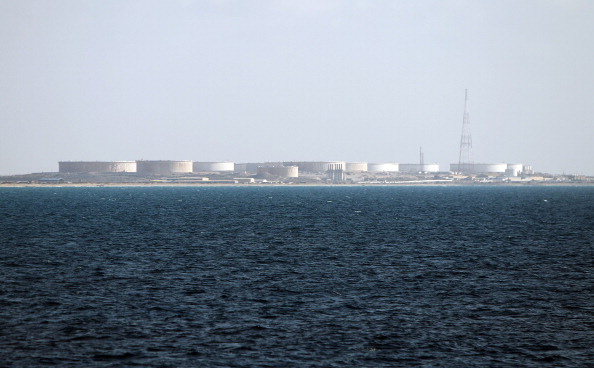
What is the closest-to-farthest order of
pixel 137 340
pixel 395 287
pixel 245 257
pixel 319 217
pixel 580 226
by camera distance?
pixel 137 340, pixel 395 287, pixel 245 257, pixel 580 226, pixel 319 217

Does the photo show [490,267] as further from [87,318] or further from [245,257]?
[87,318]

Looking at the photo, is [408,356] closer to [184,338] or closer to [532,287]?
[184,338]

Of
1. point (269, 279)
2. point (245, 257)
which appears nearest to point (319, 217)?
point (245, 257)

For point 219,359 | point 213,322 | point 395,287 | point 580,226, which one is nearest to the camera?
point 219,359

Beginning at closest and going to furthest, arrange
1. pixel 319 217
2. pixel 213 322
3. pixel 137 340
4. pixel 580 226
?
pixel 137 340 < pixel 213 322 < pixel 580 226 < pixel 319 217

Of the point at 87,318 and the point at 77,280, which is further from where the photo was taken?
the point at 77,280

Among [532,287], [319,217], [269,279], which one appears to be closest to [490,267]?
[532,287]
